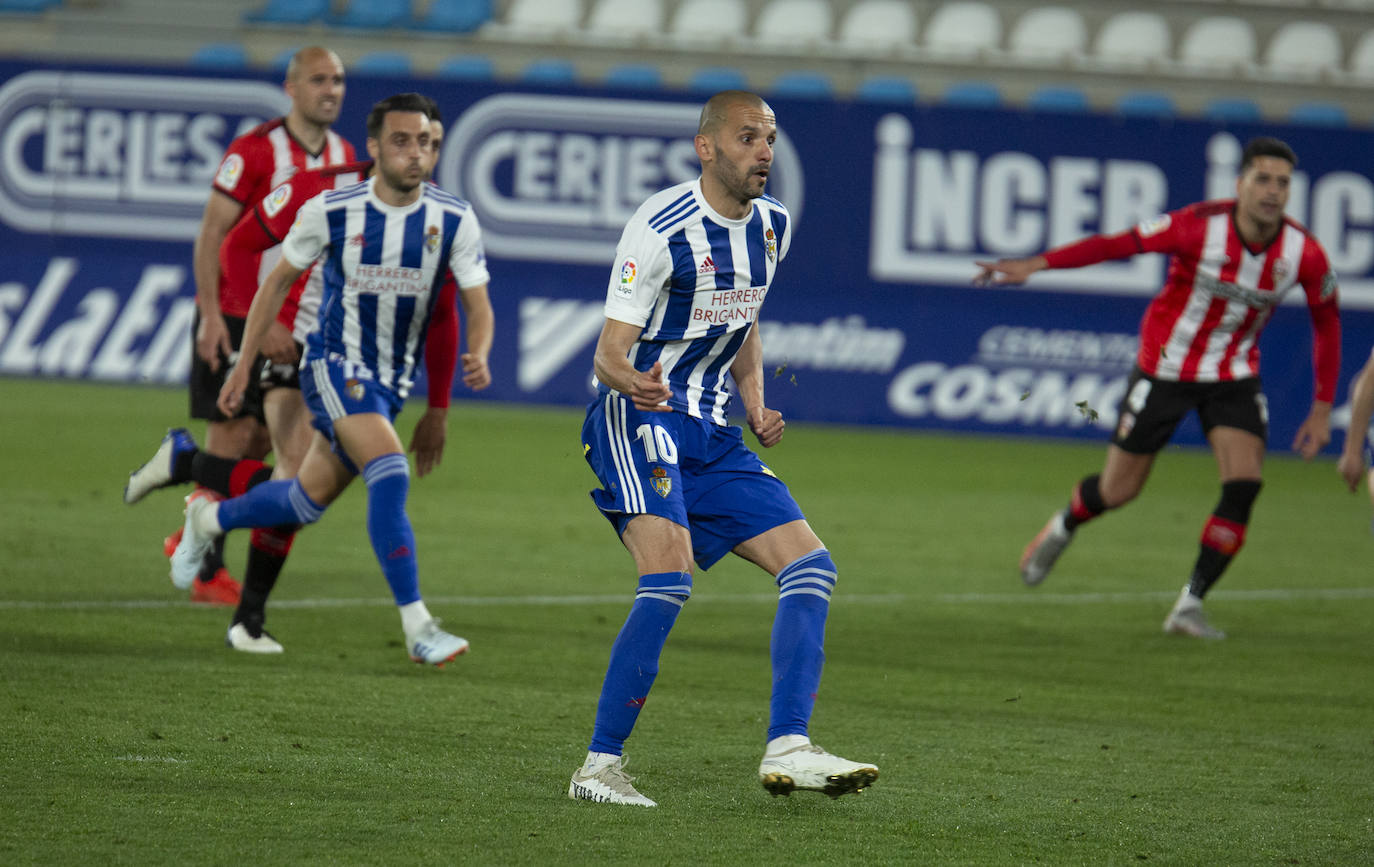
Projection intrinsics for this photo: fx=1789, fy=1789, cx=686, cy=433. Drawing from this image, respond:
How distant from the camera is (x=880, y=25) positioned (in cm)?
1933

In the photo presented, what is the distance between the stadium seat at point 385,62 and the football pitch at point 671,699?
7.64 metres

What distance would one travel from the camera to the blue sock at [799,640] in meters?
4.16

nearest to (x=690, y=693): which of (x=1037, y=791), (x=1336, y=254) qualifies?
(x=1037, y=791)

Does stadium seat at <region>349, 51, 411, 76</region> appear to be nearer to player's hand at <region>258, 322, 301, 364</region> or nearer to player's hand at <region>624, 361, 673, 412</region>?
player's hand at <region>258, 322, 301, 364</region>

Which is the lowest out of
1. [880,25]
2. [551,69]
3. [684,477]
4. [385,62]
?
[684,477]

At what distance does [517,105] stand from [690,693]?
9593 mm

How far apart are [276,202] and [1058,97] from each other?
12.3 metres

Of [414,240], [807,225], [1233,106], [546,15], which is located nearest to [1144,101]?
[1233,106]

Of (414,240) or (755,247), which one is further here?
(414,240)

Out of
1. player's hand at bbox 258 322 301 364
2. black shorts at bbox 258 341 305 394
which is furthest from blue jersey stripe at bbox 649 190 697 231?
black shorts at bbox 258 341 305 394

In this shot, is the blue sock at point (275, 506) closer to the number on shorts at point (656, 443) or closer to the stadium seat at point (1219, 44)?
the number on shorts at point (656, 443)

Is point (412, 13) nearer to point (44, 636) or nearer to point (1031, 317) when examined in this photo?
point (1031, 317)

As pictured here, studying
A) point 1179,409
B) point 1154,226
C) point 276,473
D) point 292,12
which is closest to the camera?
point 276,473

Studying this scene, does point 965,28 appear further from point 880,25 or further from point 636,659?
point 636,659
